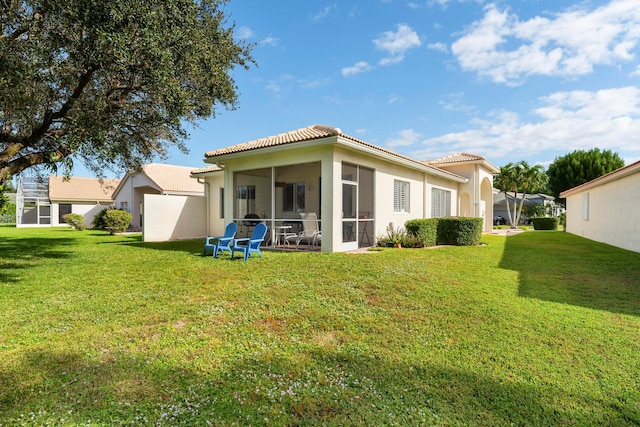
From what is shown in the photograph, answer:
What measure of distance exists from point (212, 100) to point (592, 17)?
1086cm

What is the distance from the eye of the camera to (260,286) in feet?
22.2

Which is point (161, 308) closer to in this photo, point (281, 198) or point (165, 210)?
point (281, 198)

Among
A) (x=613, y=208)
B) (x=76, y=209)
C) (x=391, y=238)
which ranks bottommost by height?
(x=391, y=238)

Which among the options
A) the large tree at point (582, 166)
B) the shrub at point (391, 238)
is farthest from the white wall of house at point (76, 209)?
the large tree at point (582, 166)

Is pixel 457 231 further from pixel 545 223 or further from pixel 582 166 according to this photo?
pixel 582 166

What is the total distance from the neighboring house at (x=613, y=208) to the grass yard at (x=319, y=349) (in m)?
6.63

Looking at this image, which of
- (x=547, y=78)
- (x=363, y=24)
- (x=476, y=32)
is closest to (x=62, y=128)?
(x=363, y=24)

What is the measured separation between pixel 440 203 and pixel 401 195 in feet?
17.2

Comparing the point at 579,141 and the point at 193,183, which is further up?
the point at 579,141

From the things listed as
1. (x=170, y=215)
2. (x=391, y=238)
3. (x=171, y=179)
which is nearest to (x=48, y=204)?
(x=171, y=179)

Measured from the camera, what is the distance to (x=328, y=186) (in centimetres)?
1066

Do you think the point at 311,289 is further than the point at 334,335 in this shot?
Yes

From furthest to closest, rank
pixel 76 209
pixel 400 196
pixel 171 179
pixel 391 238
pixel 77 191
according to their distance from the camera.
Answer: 1. pixel 77 191
2. pixel 76 209
3. pixel 171 179
4. pixel 400 196
5. pixel 391 238

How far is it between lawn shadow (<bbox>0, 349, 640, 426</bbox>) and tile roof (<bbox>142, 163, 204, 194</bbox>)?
73.0 ft
